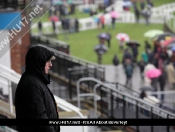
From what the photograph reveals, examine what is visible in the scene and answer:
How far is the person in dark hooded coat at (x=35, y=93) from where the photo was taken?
4.68 meters

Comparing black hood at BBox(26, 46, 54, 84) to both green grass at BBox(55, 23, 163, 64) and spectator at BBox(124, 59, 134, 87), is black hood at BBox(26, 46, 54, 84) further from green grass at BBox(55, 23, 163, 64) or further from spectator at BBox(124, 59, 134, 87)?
green grass at BBox(55, 23, 163, 64)

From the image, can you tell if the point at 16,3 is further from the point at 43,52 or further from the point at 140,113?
the point at 43,52

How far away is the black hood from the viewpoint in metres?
4.76

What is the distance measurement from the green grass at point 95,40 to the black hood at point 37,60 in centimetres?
2718

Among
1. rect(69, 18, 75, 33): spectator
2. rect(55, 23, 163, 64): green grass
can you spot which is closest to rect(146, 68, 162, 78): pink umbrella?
rect(55, 23, 163, 64): green grass

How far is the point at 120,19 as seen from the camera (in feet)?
155

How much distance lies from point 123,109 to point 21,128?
7.15 m

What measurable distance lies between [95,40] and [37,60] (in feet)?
112

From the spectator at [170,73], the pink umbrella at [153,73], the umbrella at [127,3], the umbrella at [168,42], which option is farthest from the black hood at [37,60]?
the umbrella at [127,3]

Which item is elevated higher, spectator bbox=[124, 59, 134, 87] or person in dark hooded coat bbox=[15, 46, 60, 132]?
person in dark hooded coat bbox=[15, 46, 60, 132]

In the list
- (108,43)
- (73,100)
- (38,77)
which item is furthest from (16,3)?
(108,43)

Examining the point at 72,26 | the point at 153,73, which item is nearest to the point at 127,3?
the point at 72,26

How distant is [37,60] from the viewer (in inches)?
188

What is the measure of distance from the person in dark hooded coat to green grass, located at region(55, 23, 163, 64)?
27.2 m
